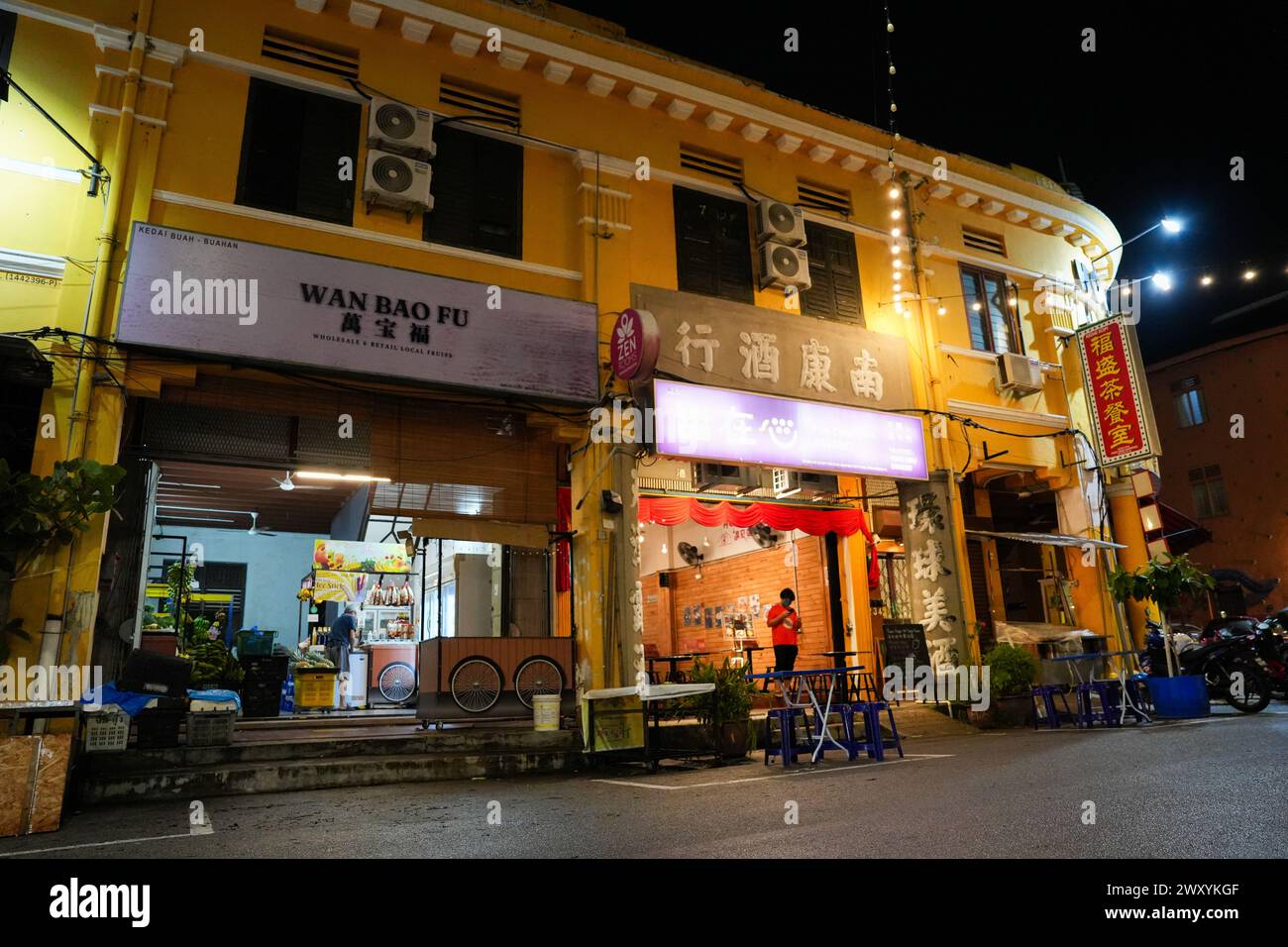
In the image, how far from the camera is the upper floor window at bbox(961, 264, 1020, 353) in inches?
586

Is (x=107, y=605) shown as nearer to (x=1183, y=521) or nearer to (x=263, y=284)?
(x=263, y=284)

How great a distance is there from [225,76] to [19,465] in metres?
5.19

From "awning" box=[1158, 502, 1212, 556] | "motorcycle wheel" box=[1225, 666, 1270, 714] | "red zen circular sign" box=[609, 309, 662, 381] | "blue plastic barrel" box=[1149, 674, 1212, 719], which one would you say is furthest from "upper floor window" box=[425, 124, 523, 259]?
"awning" box=[1158, 502, 1212, 556]


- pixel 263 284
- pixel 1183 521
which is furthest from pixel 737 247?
pixel 1183 521

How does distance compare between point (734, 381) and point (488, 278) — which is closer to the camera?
point (488, 278)

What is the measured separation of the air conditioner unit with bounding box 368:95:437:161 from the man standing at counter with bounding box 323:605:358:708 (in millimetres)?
8886

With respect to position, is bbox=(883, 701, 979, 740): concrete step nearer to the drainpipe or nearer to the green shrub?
the green shrub

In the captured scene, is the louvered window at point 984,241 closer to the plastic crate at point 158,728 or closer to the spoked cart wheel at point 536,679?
the spoked cart wheel at point 536,679

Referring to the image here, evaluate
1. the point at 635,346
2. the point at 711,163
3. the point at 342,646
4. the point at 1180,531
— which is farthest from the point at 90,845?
the point at 1180,531

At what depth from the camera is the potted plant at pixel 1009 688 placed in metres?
12.5

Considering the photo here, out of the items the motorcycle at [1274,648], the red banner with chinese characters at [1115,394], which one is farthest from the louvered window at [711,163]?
the motorcycle at [1274,648]

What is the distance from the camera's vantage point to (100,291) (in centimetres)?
822

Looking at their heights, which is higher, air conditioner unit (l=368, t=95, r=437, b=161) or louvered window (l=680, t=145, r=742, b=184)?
louvered window (l=680, t=145, r=742, b=184)
